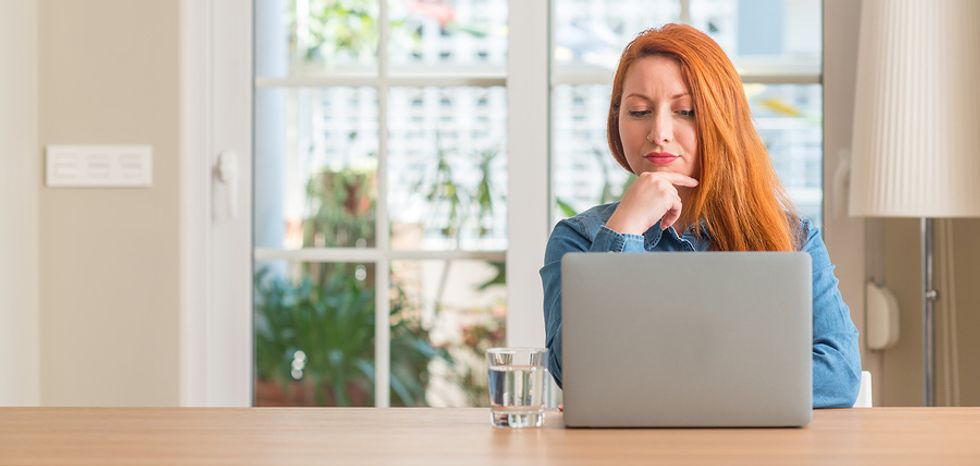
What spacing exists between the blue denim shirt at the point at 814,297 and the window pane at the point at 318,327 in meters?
2.13

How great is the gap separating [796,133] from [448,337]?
1622mm

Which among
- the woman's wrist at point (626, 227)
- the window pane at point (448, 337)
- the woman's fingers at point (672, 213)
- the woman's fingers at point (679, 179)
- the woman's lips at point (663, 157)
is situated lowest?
the window pane at point (448, 337)

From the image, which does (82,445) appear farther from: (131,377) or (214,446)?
(131,377)

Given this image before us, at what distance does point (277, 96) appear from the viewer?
133 inches

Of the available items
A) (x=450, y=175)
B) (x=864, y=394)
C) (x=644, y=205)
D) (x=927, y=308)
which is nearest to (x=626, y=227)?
(x=644, y=205)

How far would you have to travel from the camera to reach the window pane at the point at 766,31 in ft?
9.47

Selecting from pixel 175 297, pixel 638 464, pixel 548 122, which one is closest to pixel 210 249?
pixel 175 297

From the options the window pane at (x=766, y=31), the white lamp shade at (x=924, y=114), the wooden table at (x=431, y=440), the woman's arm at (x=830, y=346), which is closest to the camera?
the wooden table at (x=431, y=440)

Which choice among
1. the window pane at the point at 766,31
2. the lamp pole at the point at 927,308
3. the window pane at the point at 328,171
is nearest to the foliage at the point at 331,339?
the window pane at the point at 328,171

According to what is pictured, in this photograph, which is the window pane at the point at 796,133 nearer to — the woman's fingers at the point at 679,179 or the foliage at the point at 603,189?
the foliage at the point at 603,189

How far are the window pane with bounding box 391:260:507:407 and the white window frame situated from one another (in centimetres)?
110

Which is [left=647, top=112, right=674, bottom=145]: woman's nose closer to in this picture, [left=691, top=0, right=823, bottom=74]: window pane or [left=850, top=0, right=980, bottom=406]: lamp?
[left=850, top=0, right=980, bottom=406]: lamp

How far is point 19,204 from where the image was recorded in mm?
2705

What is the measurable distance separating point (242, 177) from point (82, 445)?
1802 mm
